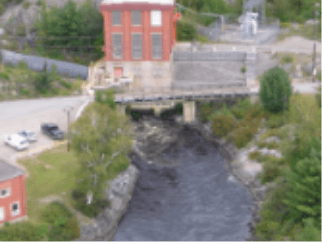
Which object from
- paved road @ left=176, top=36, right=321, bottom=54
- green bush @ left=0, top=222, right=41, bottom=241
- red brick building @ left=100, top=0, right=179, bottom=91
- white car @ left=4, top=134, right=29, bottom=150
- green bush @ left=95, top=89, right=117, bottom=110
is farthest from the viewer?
paved road @ left=176, top=36, right=321, bottom=54

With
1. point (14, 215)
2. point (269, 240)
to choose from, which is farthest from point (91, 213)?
point (269, 240)

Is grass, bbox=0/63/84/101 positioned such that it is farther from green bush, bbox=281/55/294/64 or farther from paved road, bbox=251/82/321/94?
green bush, bbox=281/55/294/64

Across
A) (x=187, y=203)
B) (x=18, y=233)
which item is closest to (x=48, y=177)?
(x=18, y=233)

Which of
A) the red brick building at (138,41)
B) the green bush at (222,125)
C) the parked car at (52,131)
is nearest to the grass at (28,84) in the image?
the red brick building at (138,41)

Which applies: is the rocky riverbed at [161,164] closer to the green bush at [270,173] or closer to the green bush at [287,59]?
the green bush at [270,173]

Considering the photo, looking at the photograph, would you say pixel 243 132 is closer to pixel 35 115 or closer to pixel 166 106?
pixel 166 106

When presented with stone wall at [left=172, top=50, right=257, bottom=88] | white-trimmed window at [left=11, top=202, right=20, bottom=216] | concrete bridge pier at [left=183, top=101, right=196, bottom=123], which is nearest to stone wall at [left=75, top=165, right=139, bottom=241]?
white-trimmed window at [left=11, top=202, right=20, bottom=216]

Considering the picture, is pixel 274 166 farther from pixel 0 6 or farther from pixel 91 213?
pixel 0 6
